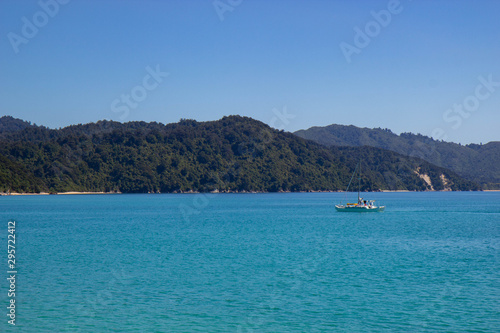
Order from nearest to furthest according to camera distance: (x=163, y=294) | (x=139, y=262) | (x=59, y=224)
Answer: (x=163, y=294) < (x=139, y=262) < (x=59, y=224)

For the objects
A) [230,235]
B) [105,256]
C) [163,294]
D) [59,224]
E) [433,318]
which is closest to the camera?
[433,318]

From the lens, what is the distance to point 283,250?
4925 cm

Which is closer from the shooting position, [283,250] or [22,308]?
[22,308]

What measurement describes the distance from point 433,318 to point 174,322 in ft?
39.2

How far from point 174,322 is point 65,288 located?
9.74 meters

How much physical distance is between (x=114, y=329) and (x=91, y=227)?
53298 millimetres

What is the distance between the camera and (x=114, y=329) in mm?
23094

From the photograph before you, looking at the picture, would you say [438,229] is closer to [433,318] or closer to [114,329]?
[433,318]

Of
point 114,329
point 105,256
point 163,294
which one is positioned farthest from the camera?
point 105,256

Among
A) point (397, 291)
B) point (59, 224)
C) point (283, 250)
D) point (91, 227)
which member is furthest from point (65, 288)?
point (59, 224)

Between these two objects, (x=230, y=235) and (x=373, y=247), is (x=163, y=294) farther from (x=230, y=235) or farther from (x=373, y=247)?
(x=230, y=235)

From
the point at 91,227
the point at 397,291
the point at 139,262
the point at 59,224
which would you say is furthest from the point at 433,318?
the point at 59,224

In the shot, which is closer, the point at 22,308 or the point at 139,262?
the point at 22,308

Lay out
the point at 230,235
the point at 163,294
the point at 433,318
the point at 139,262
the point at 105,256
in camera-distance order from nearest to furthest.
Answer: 1. the point at 433,318
2. the point at 163,294
3. the point at 139,262
4. the point at 105,256
5. the point at 230,235
